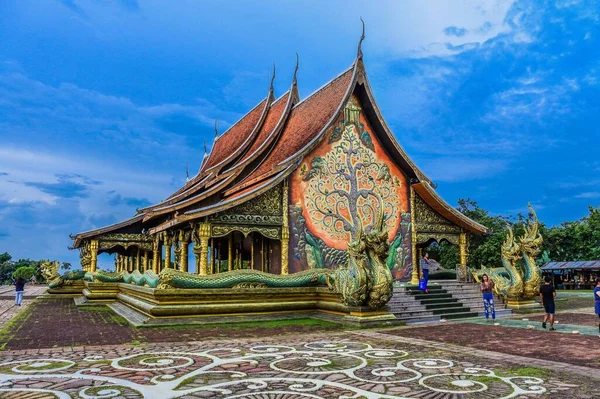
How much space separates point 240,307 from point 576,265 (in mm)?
25990

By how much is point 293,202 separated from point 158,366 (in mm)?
8223

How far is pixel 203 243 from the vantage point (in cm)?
1247

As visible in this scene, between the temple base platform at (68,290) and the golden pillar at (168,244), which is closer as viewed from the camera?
the golden pillar at (168,244)

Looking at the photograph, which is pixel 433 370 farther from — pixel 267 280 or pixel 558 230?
pixel 558 230

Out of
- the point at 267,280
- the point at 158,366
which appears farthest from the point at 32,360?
the point at 267,280

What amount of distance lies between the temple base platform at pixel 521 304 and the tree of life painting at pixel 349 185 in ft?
12.5

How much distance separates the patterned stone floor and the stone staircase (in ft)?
13.3

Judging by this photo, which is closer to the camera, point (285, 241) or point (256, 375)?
point (256, 375)

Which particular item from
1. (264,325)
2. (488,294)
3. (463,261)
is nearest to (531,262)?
(463,261)

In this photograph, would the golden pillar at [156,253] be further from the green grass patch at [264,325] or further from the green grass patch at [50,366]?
the green grass patch at [50,366]

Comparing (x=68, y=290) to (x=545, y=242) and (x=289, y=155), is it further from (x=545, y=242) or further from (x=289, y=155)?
(x=545, y=242)

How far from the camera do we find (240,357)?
6.39 m

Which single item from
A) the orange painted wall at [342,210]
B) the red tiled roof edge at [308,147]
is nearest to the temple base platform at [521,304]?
the orange painted wall at [342,210]

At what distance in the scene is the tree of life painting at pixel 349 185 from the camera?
14.0 m
